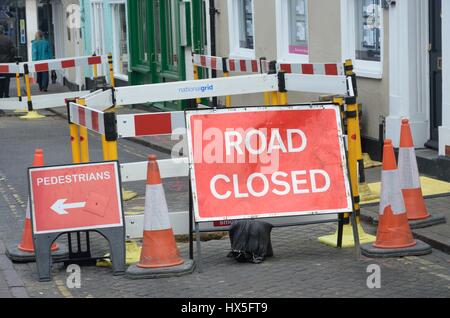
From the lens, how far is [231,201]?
28.3ft

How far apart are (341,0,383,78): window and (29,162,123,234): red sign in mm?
6107

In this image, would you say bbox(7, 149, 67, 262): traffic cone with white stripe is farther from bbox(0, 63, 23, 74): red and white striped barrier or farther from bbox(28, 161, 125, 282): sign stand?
bbox(0, 63, 23, 74): red and white striped barrier

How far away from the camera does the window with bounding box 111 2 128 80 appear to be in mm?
27983

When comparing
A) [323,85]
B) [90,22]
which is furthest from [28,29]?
[323,85]

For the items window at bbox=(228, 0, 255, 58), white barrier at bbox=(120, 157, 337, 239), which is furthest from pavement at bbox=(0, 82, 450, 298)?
window at bbox=(228, 0, 255, 58)

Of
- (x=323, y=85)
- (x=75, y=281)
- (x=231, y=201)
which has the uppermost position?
(x=323, y=85)

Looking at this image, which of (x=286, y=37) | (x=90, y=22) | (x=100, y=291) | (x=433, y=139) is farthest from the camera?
(x=90, y=22)

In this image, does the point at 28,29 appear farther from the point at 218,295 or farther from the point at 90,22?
the point at 218,295

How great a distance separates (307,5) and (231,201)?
313 inches

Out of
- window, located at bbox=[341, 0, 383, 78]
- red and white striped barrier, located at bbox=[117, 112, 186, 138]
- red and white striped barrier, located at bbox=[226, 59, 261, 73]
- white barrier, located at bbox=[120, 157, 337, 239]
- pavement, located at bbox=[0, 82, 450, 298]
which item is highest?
window, located at bbox=[341, 0, 383, 78]

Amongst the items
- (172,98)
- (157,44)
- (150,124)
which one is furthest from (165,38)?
(150,124)

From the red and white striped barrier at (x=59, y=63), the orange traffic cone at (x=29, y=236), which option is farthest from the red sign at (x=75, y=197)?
the red and white striped barrier at (x=59, y=63)

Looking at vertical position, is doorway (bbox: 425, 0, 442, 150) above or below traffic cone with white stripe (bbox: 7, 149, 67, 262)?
above

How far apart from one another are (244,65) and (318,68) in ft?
9.84
